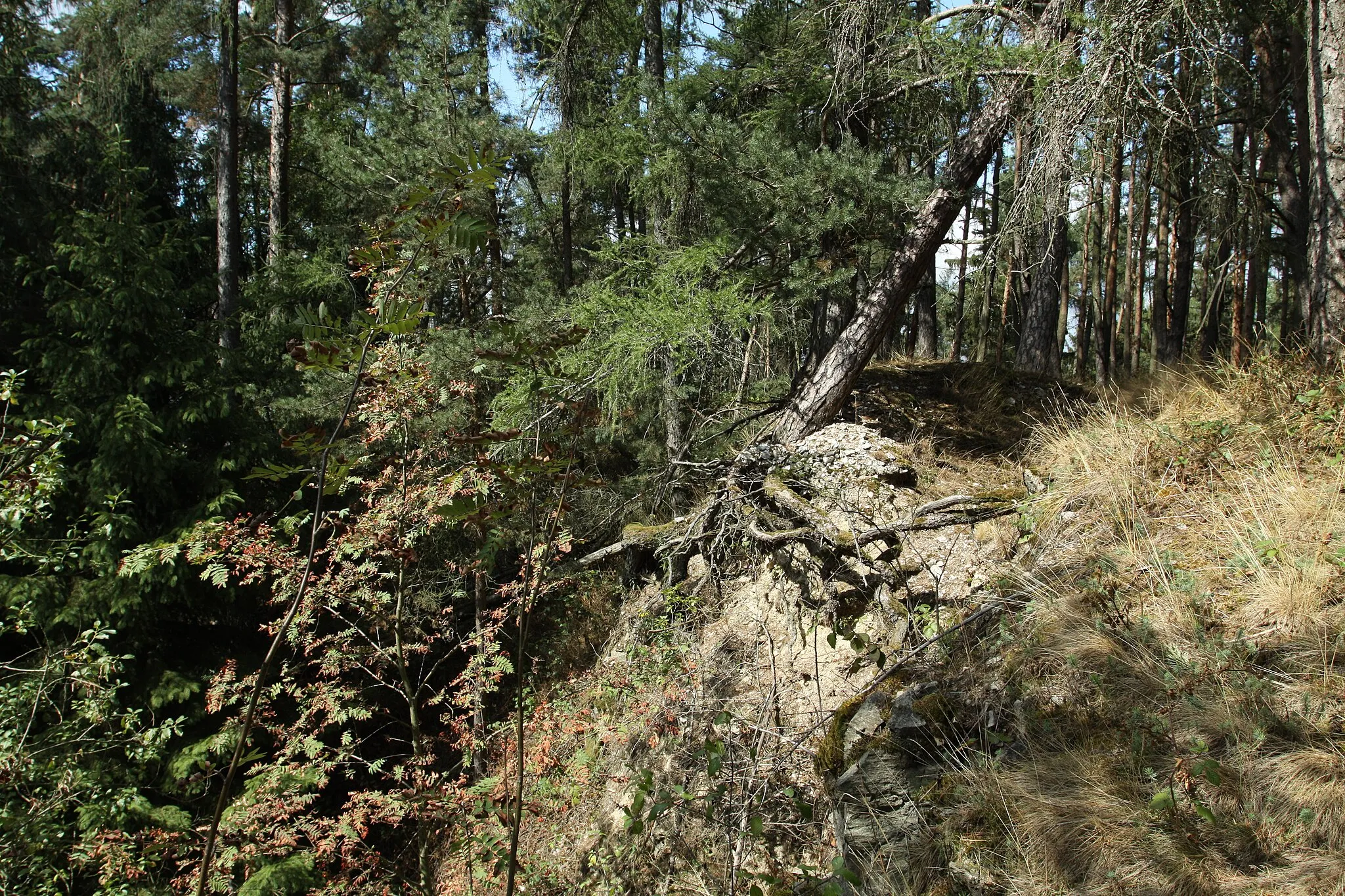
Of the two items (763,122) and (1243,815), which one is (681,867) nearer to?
(1243,815)

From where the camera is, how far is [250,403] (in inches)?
283

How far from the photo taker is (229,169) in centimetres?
945

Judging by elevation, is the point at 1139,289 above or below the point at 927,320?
above

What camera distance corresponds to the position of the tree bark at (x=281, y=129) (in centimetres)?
1066

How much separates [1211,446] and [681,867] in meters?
3.44

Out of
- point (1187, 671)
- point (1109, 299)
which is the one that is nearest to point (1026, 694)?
point (1187, 671)

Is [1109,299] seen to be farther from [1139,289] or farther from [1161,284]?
[1139,289]

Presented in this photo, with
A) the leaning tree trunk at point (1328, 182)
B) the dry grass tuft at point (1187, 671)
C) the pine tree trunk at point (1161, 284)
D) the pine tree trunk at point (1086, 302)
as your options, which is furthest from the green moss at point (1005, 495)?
the pine tree trunk at point (1086, 302)

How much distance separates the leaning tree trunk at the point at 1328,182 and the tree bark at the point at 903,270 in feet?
6.06

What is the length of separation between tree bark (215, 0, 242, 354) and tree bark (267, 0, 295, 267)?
2.94ft

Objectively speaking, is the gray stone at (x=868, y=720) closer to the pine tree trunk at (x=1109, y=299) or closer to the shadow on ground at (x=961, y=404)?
the shadow on ground at (x=961, y=404)

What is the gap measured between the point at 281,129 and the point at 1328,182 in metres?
12.0

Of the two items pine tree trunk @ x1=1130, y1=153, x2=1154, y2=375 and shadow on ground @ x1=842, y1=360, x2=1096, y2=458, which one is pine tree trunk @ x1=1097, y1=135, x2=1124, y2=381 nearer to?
pine tree trunk @ x1=1130, y1=153, x2=1154, y2=375

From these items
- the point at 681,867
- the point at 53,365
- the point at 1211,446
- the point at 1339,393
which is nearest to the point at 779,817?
the point at 681,867
